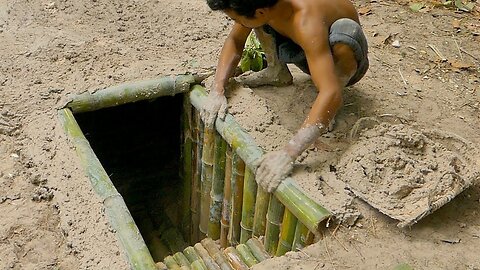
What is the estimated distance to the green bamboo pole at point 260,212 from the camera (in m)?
2.68

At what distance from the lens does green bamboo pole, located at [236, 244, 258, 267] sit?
109 inches

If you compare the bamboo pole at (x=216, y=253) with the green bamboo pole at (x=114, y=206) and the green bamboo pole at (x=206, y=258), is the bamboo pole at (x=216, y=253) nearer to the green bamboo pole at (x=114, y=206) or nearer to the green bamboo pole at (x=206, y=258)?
the green bamboo pole at (x=206, y=258)

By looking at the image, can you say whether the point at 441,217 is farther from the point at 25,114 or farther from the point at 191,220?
the point at 25,114

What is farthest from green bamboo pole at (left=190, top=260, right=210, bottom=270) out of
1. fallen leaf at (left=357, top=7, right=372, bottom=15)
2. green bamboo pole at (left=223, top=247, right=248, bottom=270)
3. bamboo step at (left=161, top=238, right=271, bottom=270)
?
fallen leaf at (left=357, top=7, right=372, bottom=15)

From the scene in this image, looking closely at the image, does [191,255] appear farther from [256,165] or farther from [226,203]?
[256,165]

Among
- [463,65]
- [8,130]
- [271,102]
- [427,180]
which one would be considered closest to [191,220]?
[271,102]

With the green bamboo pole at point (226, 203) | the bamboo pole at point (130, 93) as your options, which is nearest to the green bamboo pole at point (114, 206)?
the bamboo pole at point (130, 93)

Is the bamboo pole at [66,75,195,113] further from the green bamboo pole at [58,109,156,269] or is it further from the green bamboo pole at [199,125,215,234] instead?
the green bamboo pole at [199,125,215,234]

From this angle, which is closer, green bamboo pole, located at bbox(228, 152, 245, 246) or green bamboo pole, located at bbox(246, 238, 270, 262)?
green bamboo pole, located at bbox(246, 238, 270, 262)

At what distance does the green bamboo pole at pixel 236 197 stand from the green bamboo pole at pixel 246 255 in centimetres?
24

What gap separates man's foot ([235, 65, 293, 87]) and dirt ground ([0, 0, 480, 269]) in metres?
0.06

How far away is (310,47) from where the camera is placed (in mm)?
2588

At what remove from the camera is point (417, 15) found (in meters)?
4.41

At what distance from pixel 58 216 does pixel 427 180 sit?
1623 millimetres
